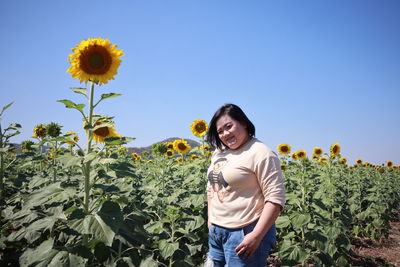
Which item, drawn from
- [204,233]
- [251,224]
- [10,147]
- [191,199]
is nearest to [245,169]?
[251,224]

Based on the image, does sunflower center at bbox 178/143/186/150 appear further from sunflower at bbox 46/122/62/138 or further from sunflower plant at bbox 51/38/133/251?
sunflower plant at bbox 51/38/133/251

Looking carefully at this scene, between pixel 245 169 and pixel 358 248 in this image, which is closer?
pixel 245 169

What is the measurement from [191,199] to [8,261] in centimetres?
243

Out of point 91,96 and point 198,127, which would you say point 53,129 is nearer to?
point 91,96

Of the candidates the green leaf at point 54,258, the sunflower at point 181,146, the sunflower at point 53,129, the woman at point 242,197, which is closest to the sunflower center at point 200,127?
the sunflower at point 181,146

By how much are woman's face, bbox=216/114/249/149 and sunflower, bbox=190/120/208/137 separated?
11.7 ft

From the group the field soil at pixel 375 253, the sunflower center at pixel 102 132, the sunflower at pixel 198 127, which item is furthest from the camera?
the sunflower at pixel 198 127

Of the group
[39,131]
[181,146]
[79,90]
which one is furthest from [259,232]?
[39,131]

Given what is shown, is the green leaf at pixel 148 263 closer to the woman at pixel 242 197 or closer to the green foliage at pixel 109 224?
the green foliage at pixel 109 224

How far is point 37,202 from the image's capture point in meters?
1.94

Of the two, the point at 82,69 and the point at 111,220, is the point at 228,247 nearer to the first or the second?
the point at 111,220

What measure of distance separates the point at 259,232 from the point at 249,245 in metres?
→ 0.13

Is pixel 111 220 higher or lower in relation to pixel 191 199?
higher

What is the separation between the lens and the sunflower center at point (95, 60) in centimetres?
232
